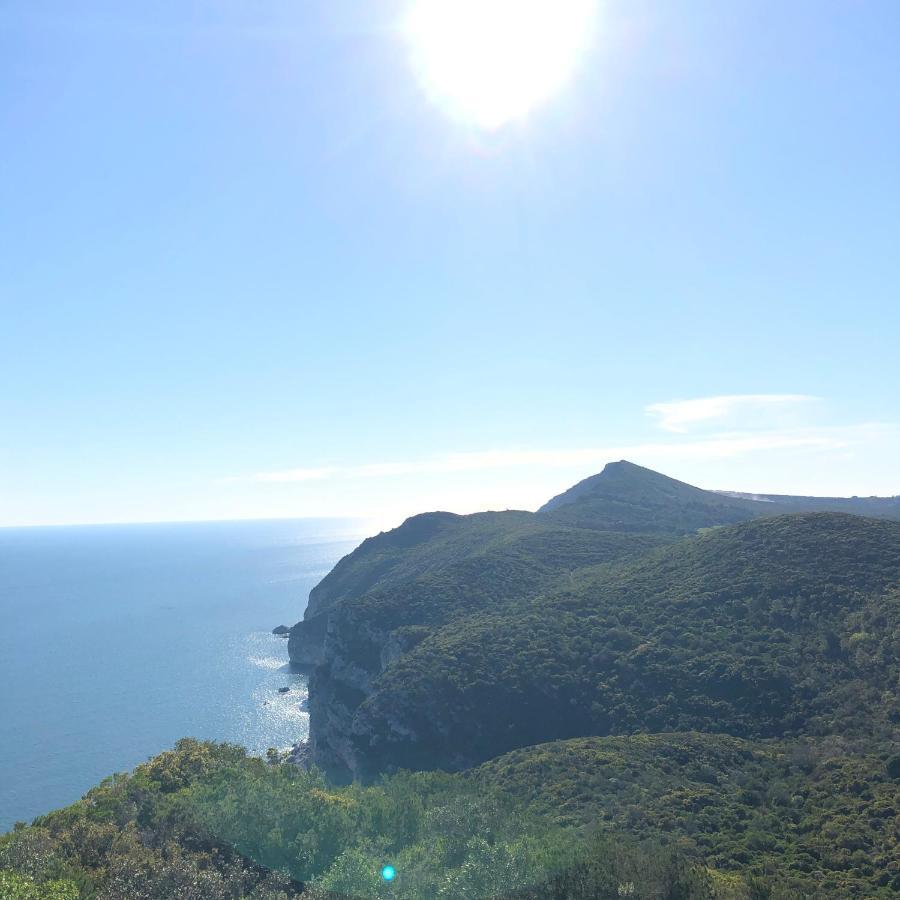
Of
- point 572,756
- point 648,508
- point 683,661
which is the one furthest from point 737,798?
point 648,508

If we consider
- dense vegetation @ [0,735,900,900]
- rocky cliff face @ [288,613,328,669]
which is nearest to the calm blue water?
rocky cliff face @ [288,613,328,669]

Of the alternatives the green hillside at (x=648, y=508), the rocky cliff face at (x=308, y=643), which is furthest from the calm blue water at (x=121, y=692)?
the green hillside at (x=648, y=508)

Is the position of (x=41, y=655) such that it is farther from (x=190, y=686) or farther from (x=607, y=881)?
(x=607, y=881)

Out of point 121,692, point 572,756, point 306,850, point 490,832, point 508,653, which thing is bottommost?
point 121,692

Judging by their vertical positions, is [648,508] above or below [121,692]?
above

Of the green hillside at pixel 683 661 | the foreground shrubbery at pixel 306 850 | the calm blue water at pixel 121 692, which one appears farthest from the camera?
the calm blue water at pixel 121 692

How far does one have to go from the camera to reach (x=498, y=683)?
207 feet

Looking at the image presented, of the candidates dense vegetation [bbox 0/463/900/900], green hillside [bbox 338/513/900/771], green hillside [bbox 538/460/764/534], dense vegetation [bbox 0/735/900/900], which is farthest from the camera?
green hillside [bbox 538/460/764/534]

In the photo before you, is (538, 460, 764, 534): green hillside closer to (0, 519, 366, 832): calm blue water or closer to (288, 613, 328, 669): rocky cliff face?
(288, 613, 328, 669): rocky cliff face

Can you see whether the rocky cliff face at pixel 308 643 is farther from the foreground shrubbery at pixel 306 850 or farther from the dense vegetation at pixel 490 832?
the foreground shrubbery at pixel 306 850

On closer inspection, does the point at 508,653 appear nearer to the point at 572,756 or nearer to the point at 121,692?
the point at 572,756

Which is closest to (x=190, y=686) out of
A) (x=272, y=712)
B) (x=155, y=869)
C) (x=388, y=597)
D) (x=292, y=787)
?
(x=272, y=712)

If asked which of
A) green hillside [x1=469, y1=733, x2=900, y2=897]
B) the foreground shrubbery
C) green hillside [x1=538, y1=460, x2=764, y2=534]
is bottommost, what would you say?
green hillside [x1=469, y1=733, x2=900, y2=897]

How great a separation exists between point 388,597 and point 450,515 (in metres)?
68.0
